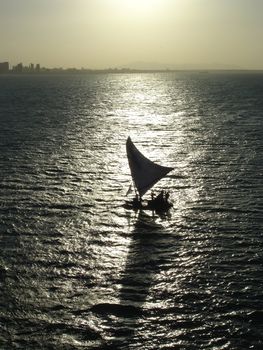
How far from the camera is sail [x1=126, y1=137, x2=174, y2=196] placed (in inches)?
2490

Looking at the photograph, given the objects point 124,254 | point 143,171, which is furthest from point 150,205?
point 124,254

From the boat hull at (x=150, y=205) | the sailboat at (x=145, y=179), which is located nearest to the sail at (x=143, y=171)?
the sailboat at (x=145, y=179)

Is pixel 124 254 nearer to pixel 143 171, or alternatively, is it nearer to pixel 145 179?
pixel 145 179

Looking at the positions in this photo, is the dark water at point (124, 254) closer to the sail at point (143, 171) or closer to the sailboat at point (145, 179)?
the sailboat at point (145, 179)

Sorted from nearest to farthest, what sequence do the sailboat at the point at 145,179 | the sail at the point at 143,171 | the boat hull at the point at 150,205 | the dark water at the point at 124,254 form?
1. the dark water at the point at 124,254
2. the boat hull at the point at 150,205
3. the sailboat at the point at 145,179
4. the sail at the point at 143,171

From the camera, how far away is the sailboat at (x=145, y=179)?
61.0 m

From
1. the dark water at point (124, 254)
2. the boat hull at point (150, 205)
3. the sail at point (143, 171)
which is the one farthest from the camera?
the sail at point (143, 171)

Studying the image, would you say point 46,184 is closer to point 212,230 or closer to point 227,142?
point 212,230

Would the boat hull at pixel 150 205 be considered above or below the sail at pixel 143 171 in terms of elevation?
below

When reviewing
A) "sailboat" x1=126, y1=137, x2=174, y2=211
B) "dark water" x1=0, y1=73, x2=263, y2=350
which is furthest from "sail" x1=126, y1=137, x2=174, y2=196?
"dark water" x1=0, y1=73, x2=263, y2=350

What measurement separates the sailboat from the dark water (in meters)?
1.64

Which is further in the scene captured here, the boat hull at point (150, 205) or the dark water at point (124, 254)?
the boat hull at point (150, 205)

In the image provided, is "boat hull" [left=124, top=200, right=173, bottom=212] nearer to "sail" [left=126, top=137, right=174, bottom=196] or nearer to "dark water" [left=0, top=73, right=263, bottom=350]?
"dark water" [left=0, top=73, right=263, bottom=350]

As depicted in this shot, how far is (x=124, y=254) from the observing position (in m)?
47.8
